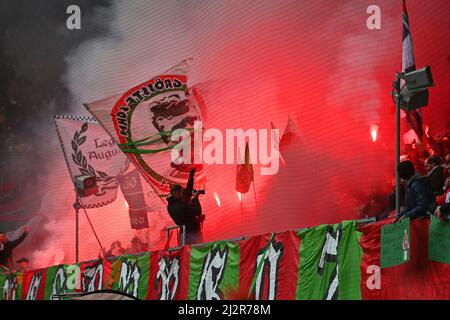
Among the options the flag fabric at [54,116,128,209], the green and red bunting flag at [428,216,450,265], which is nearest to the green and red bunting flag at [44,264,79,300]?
the flag fabric at [54,116,128,209]

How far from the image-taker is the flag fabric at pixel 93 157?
1680cm

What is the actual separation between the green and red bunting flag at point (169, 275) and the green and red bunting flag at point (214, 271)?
20 cm

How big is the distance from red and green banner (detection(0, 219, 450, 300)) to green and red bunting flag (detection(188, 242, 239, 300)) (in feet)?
0.03

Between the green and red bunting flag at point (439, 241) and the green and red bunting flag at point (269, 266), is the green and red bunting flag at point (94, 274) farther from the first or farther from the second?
the green and red bunting flag at point (439, 241)

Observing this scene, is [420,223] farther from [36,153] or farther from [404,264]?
[36,153]

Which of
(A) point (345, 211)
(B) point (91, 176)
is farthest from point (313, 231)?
(B) point (91, 176)

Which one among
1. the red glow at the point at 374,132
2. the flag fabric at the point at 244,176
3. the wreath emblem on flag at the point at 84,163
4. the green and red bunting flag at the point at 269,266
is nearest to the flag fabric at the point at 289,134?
the flag fabric at the point at 244,176

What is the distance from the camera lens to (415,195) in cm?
605

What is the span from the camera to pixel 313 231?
726 cm

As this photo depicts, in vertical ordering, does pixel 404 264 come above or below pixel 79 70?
below

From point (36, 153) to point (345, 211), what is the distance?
1107 centimetres

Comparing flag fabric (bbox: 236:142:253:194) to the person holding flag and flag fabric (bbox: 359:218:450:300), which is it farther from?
flag fabric (bbox: 359:218:450:300)

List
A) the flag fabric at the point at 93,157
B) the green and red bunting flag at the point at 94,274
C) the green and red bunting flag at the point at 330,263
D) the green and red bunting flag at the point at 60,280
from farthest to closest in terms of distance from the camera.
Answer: the flag fabric at the point at 93,157
the green and red bunting flag at the point at 60,280
the green and red bunting flag at the point at 94,274
the green and red bunting flag at the point at 330,263
